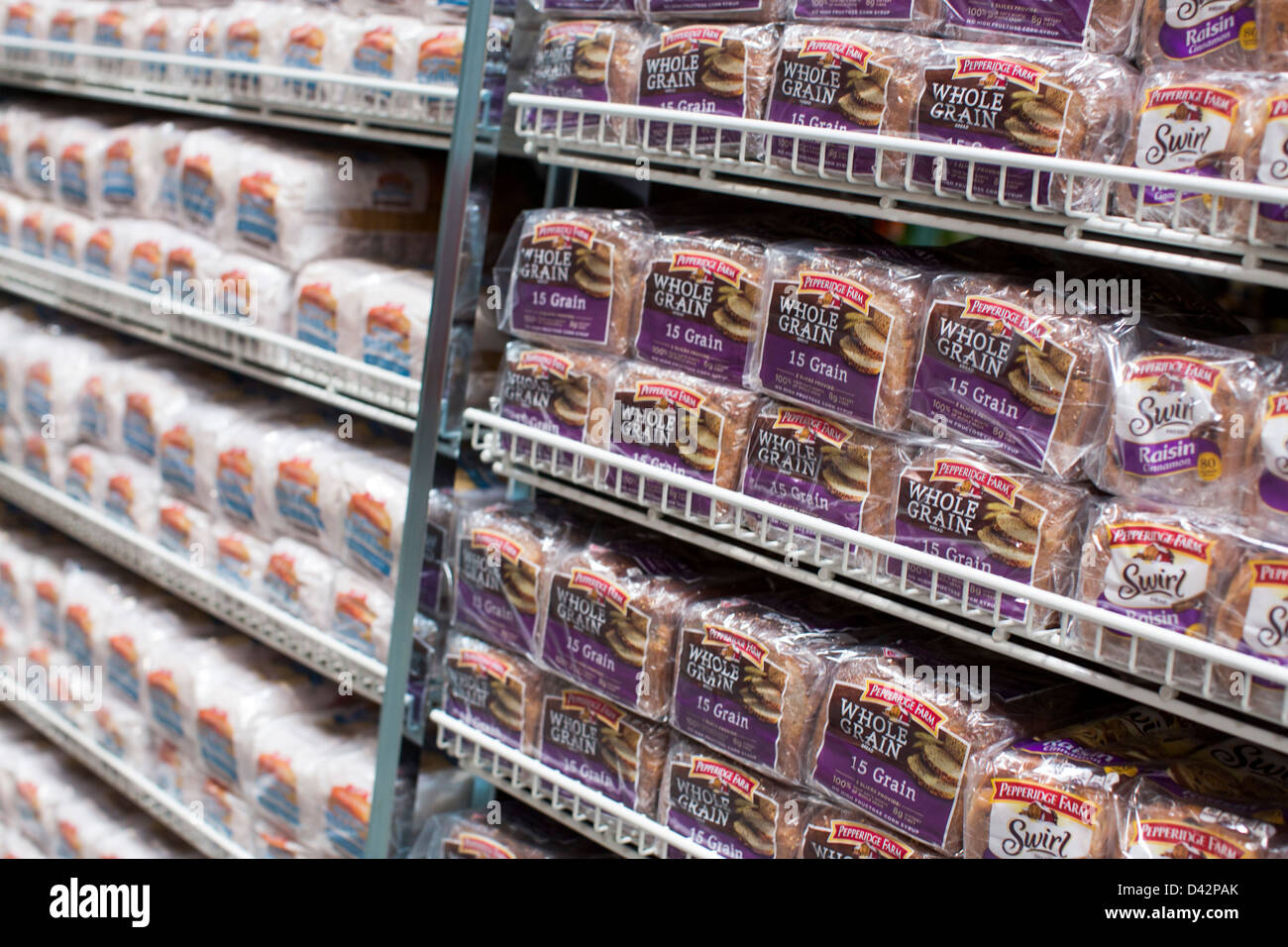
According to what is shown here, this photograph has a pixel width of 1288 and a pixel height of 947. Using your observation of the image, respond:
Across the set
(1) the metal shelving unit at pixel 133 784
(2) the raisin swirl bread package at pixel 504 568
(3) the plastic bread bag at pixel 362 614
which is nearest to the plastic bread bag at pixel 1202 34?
(2) the raisin swirl bread package at pixel 504 568

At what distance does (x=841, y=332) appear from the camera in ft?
4.16

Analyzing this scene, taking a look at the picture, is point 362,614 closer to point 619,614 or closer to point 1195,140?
point 619,614

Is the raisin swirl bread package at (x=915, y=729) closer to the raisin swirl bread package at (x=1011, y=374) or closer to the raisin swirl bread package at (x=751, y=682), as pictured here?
the raisin swirl bread package at (x=751, y=682)

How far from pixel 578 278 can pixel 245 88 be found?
0.87 metres

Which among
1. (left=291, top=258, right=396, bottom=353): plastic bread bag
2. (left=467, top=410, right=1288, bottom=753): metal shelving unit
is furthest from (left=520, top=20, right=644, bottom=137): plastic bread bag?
(left=291, top=258, right=396, bottom=353): plastic bread bag

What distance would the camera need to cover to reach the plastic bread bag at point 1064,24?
3.64ft

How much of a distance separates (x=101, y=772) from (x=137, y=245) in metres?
1.05

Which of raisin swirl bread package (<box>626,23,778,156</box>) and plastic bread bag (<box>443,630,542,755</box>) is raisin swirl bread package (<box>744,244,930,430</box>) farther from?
plastic bread bag (<box>443,630,542,755</box>)

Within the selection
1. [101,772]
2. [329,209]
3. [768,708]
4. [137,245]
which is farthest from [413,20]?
[101,772]

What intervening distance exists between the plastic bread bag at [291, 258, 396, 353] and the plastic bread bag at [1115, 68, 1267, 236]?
1205 millimetres
